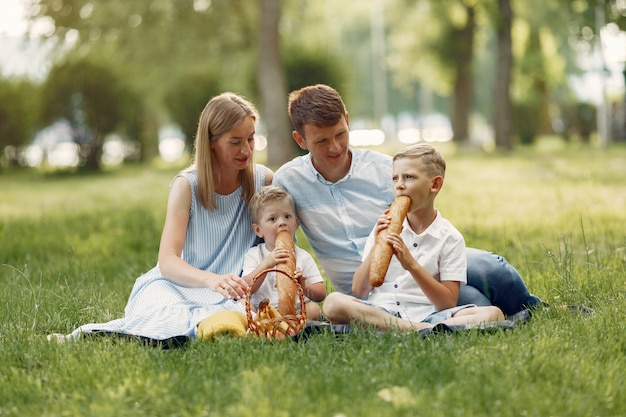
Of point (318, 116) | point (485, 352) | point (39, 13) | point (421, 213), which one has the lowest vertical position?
point (485, 352)

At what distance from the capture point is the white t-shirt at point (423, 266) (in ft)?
15.3

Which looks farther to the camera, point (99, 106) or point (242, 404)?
point (99, 106)

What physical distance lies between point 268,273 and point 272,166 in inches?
545

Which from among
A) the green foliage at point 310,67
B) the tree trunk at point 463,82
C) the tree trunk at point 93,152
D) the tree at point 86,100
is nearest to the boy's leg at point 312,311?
the tree at point 86,100

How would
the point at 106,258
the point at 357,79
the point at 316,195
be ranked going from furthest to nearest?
the point at 357,79 < the point at 106,258 < the point at 316,195

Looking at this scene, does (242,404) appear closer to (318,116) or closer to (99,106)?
(318,116)

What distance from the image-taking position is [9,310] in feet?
17.7

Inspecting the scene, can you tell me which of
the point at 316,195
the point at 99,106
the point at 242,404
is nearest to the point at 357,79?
the point at 99,106

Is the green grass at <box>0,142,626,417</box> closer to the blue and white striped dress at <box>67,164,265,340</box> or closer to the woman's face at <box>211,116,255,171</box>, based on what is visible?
the blue and white striped dress at <box>67,164,265,340</box>

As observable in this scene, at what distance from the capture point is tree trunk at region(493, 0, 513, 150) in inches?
912

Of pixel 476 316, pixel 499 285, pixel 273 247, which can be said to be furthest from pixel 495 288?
pixel 273 247

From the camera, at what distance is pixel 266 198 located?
5.11 metres

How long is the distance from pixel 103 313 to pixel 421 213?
2132mm

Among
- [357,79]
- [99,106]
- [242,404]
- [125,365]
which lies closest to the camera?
[242,404]
